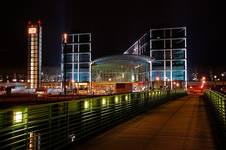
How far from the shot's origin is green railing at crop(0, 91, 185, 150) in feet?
26.1

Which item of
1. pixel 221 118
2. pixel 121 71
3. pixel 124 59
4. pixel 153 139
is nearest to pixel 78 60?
pixel 121 71

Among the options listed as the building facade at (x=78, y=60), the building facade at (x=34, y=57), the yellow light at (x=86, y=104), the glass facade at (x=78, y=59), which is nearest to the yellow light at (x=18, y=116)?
the yellow light at (x=86, y=104)

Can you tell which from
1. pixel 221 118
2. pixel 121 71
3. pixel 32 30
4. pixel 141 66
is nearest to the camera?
pixel 221 118

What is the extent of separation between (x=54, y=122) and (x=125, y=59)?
96.7 m

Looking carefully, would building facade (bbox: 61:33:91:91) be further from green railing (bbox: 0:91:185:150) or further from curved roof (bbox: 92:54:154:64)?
green railing (bbox: 0:91:185:150)

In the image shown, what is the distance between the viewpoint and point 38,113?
30.6ft

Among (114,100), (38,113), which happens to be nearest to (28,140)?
(38,113)

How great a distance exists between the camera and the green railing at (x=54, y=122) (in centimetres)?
794

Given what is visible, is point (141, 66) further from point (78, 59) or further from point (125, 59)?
point (78, 59)

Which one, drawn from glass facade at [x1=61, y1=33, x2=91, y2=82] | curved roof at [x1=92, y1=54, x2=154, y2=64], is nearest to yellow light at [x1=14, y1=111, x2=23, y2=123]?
curved roof at [x1=92, y1=54, x2=154, y2=64]

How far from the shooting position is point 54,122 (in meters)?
10.4

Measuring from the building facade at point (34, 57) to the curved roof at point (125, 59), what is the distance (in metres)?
16.9

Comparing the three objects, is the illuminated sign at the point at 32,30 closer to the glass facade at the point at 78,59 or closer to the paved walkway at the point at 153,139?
the glass facade at the point at 78,59

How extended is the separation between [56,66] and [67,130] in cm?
14909
